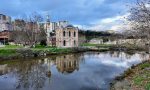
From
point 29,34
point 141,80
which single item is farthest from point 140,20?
point 29,34

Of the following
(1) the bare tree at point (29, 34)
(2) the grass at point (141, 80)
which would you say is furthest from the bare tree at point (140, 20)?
(1) the bare tree at point (29, 34)

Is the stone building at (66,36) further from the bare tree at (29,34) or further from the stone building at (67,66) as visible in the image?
the stone building at (67,66)

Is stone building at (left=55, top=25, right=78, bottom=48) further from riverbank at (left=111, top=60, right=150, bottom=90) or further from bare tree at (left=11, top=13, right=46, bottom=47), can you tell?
riverbank at (left=111, top=60, right=150, bottom=90)

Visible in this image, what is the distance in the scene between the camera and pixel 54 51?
246ft

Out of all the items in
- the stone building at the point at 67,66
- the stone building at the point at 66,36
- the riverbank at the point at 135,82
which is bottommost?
the stone building at the point at 67,66

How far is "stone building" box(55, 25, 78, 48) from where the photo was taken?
333ft

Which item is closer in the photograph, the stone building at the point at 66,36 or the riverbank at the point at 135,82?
the riverbank at the point at 135,82

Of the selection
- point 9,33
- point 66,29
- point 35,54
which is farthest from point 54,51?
point 9,33

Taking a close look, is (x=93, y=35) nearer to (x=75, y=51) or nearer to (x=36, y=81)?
(x=75, y=51)

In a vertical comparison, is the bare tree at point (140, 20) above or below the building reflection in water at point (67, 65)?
above

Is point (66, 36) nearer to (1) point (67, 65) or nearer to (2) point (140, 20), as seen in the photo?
(1) point (67, 65)

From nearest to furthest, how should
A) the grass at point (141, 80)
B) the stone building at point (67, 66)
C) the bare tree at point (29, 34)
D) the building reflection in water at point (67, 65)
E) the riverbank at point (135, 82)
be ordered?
1. the grass at point (141, 80)
2. the riverbank at point (135, 82)
3. the stone building at point (67, 66)
4. the building reflection in water at point (67, 65)
5. the bare tree at point (29, 34)

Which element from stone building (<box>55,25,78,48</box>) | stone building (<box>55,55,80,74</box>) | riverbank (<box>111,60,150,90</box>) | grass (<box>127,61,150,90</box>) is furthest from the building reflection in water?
stone building (<box>55,25,78,48</box>)

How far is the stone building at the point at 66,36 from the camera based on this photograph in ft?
333
